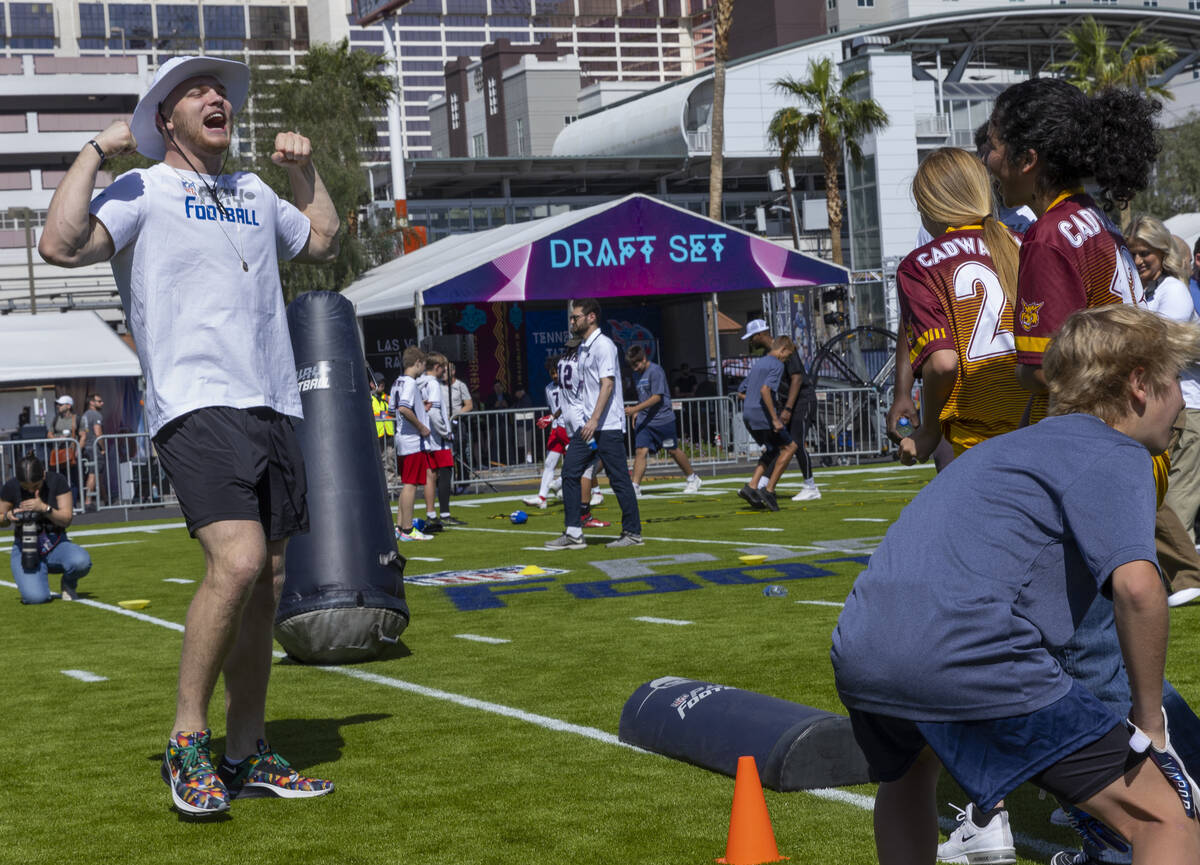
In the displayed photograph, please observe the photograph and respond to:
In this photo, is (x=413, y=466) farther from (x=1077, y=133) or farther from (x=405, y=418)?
(x=1077, y=133)

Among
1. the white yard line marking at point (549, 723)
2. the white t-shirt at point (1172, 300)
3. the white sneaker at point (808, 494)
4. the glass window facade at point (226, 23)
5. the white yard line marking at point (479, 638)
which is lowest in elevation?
the white sneaker at point (808, 494)

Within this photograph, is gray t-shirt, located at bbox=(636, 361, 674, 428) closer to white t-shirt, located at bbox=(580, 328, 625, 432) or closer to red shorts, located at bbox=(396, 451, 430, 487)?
red shorts, located at bbox=(396, 451, 430, 487)

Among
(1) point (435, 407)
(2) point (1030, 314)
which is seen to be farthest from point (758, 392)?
(2) point (1030, 314)

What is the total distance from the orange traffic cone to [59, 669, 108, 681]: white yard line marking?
4674mm

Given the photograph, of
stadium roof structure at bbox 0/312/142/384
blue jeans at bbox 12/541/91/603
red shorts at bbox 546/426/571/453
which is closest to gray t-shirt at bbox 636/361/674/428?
red shorts at bbox 546/426/571/453

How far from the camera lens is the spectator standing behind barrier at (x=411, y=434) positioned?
15.3m

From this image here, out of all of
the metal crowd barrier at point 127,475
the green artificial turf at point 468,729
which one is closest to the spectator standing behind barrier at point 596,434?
the green artificial turf at point 468,729

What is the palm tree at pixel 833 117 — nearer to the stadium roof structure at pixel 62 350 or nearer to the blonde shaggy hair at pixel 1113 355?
the stadium roof structure at pixel 62 350

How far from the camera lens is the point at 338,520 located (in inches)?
295

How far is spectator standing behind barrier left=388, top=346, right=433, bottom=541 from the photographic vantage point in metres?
15.3

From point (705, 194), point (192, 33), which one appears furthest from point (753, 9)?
point (192, 33)

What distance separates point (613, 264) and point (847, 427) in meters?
4.55

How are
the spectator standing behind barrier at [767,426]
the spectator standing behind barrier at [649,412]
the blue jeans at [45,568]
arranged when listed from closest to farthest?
1. the blue jeans at [45,568]
2. the spectator standing behind barrier at [767,426]
3. the spectator standing behind barrier at [649,412]

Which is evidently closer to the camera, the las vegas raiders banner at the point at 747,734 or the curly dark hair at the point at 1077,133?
the curly dark hair at the point at 1077,133
